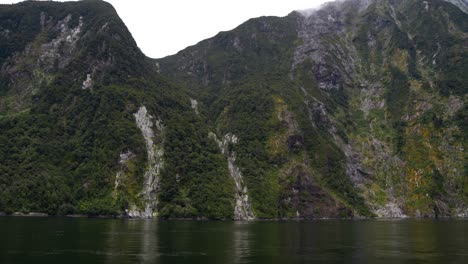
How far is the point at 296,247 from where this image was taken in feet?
316

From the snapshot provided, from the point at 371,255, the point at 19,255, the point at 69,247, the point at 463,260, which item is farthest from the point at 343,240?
the point at 19,255

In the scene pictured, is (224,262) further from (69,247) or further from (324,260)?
(69,247)

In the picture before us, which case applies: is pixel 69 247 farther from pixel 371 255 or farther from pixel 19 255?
pixel 371 255

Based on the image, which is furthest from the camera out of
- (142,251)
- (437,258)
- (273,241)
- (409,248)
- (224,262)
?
(273,241)

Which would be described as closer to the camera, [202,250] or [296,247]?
[202,250]

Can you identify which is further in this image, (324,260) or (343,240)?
(343,240)

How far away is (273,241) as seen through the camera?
358 feet

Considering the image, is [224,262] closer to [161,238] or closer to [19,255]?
[19,255]

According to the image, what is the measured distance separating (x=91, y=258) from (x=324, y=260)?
35.0 m

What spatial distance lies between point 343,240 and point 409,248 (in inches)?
778

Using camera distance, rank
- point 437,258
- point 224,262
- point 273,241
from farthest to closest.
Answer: point 273,241 → point 437,258 → point 224,262

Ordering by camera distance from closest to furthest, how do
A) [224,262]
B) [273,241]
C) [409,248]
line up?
[224,262] < [409,248] < [273,241]

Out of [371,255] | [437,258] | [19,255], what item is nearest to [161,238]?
[19,255]

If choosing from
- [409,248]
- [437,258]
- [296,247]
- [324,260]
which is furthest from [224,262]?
[409,248]
